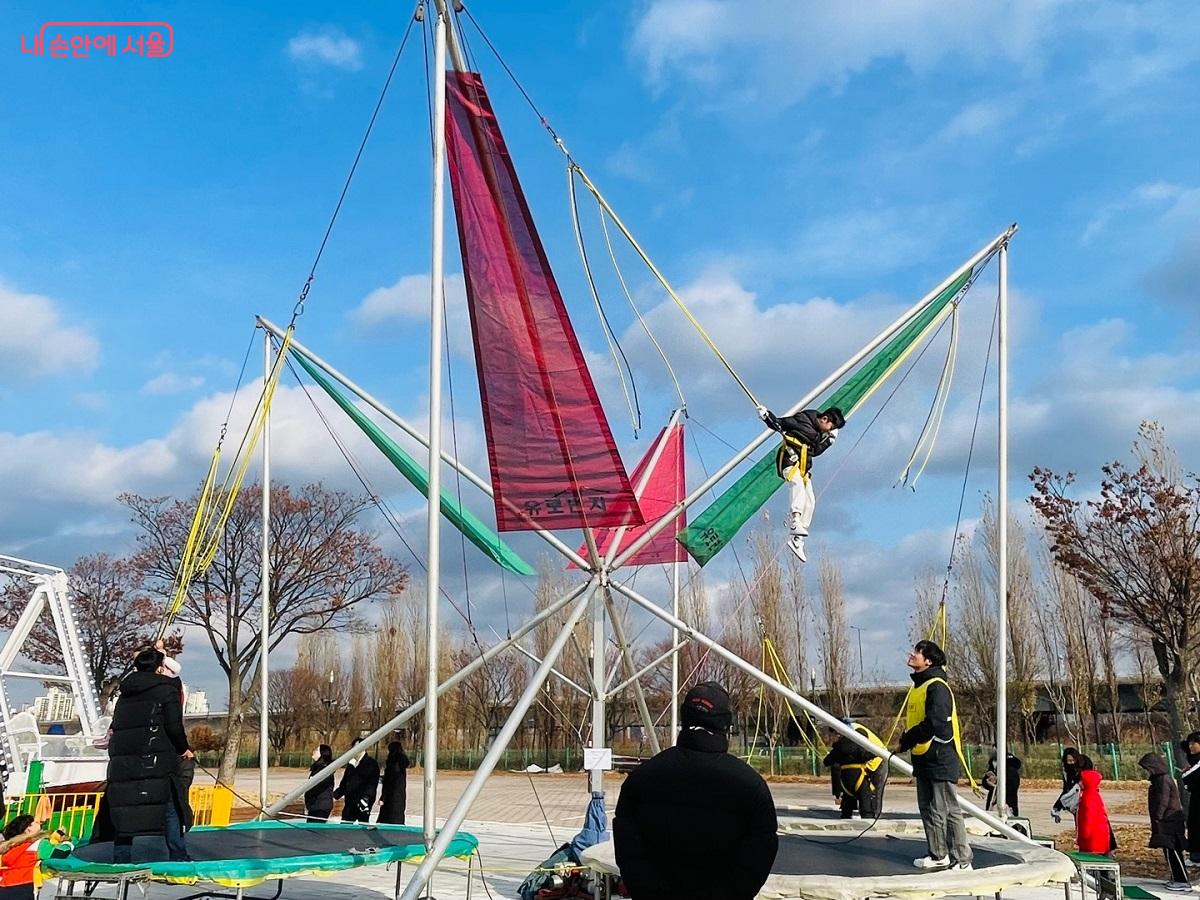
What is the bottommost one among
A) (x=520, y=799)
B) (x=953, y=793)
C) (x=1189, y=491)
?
(x=520, y=799)

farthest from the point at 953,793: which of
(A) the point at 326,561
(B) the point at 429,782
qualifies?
(A) the point at 326,561

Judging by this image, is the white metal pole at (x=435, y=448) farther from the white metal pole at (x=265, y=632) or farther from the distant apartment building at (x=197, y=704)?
the distant apartment building at (x=197, y=704)

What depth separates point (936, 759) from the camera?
7.30 m

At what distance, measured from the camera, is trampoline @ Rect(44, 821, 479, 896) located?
668 cm

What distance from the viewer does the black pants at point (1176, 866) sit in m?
10.6

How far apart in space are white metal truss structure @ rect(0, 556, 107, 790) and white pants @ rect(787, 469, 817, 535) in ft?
35.8

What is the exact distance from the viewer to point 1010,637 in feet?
113

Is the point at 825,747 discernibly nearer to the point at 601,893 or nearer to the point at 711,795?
the point at 601,893

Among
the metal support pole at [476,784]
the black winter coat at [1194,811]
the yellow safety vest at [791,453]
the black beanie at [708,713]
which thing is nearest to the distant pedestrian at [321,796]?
the metal support pole at [476,784]

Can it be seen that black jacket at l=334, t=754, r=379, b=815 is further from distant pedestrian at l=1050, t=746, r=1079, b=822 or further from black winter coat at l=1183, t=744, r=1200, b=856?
black winter coat at l=1183, t=744, r=1200, b=856

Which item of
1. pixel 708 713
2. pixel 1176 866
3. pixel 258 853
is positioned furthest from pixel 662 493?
pixel 708 713

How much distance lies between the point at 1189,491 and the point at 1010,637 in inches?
628

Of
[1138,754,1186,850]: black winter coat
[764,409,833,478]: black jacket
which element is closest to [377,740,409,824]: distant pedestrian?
[764,409,833,478]: black jacket

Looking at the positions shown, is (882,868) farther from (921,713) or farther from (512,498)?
(512,498)
